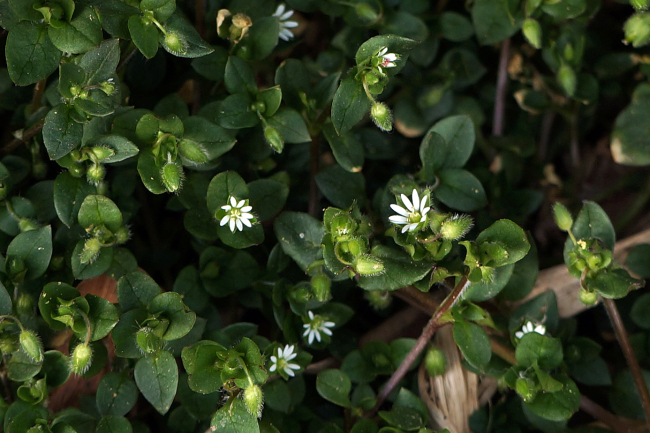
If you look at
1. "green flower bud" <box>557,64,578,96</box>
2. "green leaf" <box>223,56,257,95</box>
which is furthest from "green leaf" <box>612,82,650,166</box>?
"green leaf" <box>223,56,257,95</box>

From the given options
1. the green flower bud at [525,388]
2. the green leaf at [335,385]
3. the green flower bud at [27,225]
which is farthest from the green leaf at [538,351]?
the green flower bud at [27,225]

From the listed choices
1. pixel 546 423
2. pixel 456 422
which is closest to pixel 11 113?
pixel 456 422

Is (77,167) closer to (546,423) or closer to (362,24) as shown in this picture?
(362,24)

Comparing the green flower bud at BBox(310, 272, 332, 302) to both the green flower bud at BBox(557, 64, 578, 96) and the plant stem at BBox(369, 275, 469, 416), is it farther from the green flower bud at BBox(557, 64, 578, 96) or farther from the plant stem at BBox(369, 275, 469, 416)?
the green flower bud at BBox(557, 64, 578, 96)

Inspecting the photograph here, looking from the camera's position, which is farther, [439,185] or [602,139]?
[602,139]

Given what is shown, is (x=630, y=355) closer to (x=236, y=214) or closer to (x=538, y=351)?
(x=538, y=351)

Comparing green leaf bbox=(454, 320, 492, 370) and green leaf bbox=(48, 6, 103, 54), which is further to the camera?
green leaf bbox=(454, 320, 492, 370)

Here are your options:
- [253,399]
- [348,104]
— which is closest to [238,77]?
[348,104]
